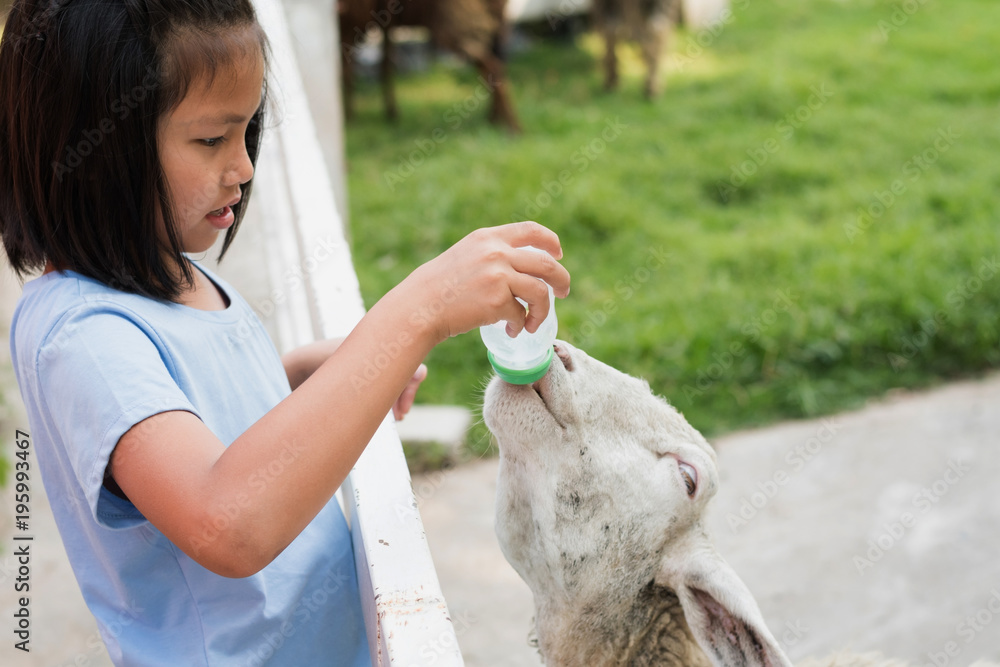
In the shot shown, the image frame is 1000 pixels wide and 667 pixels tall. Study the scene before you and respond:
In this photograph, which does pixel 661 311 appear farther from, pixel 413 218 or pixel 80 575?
pixel 80 575

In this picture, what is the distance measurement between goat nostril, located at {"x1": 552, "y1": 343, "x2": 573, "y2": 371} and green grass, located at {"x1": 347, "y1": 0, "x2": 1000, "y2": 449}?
1.57 m

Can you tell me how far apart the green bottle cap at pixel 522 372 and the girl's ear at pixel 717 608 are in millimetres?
497

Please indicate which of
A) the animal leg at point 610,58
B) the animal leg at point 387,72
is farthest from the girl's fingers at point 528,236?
the animal leg at point 610,58

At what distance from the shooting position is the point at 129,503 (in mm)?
1193

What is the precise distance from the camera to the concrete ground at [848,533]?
132 inches

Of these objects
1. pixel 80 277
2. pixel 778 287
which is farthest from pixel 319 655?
pixel 778 287

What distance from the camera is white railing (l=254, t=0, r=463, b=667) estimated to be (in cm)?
118

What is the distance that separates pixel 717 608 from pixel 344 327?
3.10ft

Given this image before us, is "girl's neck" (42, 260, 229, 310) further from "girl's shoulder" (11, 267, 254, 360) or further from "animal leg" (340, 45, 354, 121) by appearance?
"animal leg" (340, 45, 354, 121)

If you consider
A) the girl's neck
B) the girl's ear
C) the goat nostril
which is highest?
the girl's neck

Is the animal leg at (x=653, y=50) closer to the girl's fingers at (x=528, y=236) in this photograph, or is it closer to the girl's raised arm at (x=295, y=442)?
the girl's fingers at (x=528, y=236)

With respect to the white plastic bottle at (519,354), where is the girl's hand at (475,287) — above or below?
above

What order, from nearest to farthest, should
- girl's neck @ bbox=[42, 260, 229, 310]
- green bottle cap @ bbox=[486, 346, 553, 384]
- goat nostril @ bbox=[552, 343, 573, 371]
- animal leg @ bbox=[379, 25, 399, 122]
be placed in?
girl's neck @ bbox=[42, 260, 229, 310] < green bottle cap @ bbox=[486, 346, 553, 384] < goat nostril @ bbox=[552, 343, 573, 371] < animal leg @ bbox=[379, 25, 399, 122]

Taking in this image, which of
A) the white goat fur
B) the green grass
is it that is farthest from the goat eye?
the green grass
